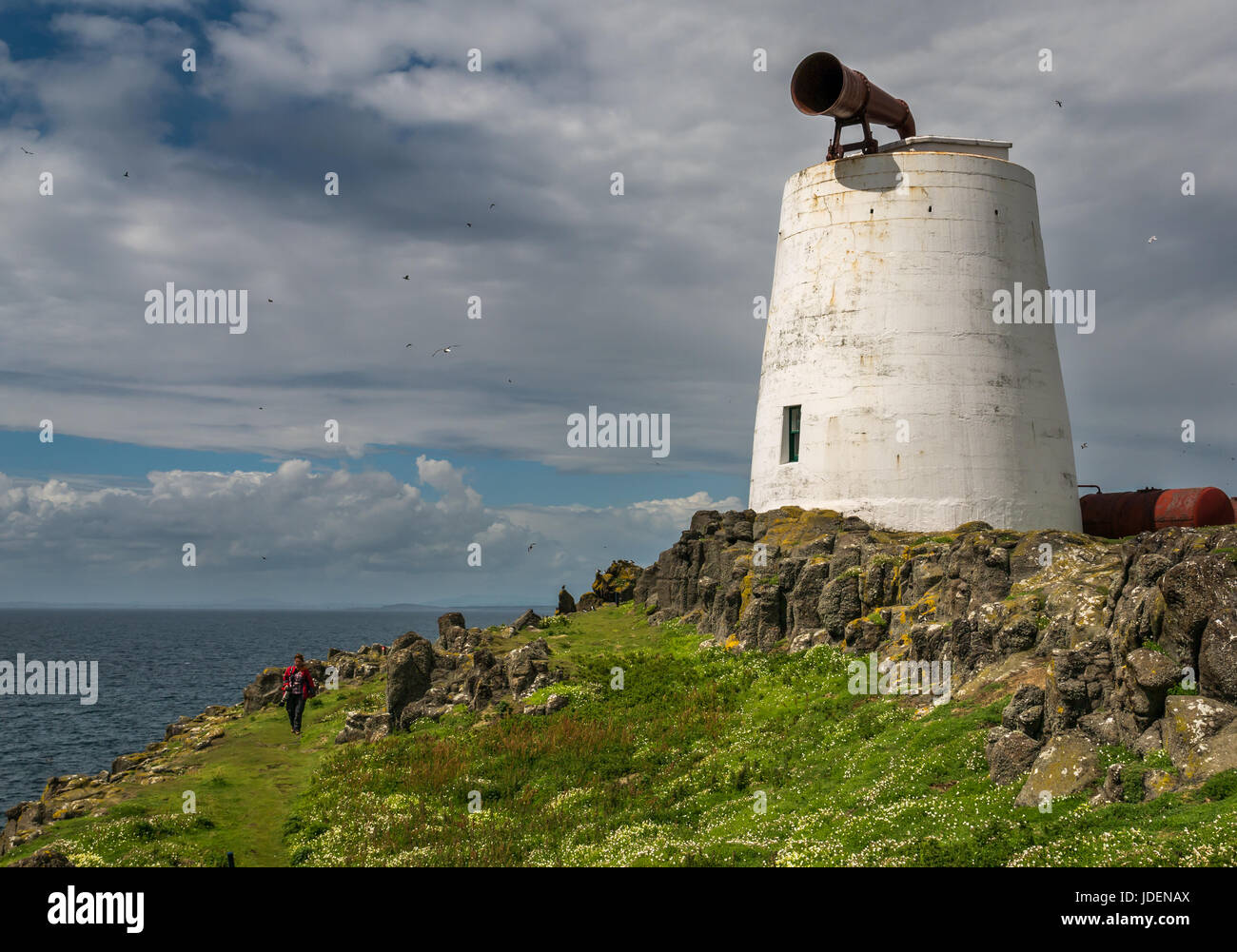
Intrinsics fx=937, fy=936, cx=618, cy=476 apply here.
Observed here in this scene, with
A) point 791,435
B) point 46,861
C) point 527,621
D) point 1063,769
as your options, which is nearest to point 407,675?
point 527,621

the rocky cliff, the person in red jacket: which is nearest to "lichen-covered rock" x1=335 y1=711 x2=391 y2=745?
the person in red jacket

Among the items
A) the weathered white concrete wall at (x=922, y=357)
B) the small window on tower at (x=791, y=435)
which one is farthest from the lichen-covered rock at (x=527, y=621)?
the small window on tower at (x=791, y=435)

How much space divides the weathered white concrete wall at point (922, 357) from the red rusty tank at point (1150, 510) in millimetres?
1866

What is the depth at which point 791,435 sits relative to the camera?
38312 millimetres

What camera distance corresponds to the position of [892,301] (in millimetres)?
35812

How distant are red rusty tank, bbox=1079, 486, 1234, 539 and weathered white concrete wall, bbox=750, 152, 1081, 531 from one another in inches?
73.5

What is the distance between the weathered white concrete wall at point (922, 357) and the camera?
35.0 m

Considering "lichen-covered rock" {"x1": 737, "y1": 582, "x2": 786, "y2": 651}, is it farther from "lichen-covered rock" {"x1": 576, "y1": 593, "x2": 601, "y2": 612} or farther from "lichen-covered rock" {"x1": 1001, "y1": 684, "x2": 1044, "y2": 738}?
"lichen-covered rock" {"x1": 576, "y1": 593, "x2": 601, "y2": 612}

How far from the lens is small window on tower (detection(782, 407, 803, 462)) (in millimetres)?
38094

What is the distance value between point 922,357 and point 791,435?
6032mm

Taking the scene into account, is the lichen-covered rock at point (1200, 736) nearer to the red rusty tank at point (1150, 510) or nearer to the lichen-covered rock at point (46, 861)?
the lichen-covered rock at point (46, 861)

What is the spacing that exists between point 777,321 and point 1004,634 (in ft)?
66.2
